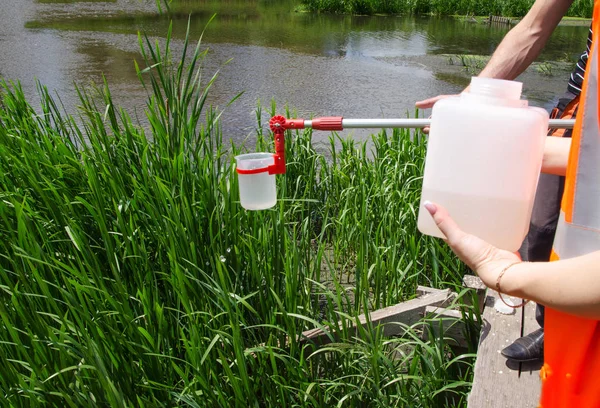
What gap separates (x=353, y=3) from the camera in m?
16.5

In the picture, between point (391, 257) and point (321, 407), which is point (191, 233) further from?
point (391, 257)

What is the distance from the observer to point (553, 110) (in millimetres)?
1854

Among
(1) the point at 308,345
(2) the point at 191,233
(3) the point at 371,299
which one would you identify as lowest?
(3) the point at 371,299

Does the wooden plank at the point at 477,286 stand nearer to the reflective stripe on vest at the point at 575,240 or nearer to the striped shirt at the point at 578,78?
the striped shirt at the point at 578,78

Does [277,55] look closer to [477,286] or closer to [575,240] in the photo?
[477,286]

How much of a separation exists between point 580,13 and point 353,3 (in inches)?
246

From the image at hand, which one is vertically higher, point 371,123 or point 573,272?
point 371,123

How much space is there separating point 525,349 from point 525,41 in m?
0.96

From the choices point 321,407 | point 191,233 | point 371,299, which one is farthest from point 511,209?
point 371,299

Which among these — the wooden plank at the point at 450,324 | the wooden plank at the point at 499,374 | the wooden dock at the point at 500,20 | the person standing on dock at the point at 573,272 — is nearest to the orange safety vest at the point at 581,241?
the person standing on dock at the point at 573,272

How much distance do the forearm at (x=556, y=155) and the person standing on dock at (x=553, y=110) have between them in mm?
442

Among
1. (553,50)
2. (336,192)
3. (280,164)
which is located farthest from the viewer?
(553,50)

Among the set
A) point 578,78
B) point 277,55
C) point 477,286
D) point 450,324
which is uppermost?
point 578,78

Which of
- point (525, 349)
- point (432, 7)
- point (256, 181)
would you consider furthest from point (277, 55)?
point (432, 7)
